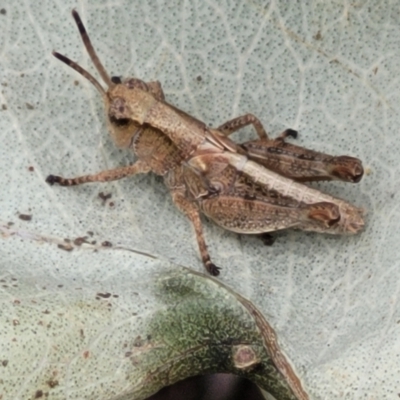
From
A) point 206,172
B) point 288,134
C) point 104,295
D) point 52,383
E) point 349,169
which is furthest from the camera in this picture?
point 206,172

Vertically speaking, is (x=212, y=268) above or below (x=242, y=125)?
below

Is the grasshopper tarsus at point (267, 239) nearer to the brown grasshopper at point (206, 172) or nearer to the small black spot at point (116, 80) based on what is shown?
the brown grasshopper at point (206, 172)

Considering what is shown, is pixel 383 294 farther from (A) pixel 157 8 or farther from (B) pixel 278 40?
(A) pixel 157 8

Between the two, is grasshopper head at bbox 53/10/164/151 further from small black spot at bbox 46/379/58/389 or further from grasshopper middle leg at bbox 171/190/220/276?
small black spot at bbox 46/379/58/389

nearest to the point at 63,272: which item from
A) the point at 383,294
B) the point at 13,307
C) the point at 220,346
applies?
the point at 13,307

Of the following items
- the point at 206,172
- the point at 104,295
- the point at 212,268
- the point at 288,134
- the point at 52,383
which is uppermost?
the point at 288,134

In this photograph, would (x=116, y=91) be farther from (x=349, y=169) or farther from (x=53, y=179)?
(x=349, y=169)

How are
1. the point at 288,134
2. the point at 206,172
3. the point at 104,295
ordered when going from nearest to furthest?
1. the point at 104,295
2. the point at 288,134
3. the point at 206,172

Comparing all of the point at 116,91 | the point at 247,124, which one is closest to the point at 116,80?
the point at 116,91
